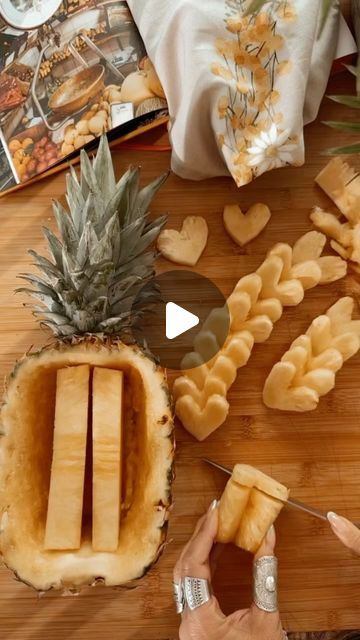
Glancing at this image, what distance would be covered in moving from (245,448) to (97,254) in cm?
46

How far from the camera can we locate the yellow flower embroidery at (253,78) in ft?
3.88

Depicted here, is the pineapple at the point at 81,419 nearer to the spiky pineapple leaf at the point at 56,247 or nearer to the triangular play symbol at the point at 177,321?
the spiky pineapple leaf at the point at 56,247

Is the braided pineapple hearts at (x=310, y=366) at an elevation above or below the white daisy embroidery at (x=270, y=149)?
below

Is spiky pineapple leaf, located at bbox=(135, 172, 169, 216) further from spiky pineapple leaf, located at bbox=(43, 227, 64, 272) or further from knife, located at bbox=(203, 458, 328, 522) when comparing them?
knife, located at bbox=(203, 458, 328, 522)

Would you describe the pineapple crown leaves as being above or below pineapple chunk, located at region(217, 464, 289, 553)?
above

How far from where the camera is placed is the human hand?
1.06 metres

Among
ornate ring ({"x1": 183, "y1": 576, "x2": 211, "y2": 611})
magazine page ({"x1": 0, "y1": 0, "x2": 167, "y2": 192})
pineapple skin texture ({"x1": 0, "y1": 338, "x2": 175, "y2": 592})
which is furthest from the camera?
magazine page ({"x1": 0, "y1": 0, "x2": 167, "y2": 192})

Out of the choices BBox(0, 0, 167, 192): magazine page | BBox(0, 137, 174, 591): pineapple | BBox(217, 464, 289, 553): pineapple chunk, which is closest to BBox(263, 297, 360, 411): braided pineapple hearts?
BBox(217, 464, 289, 553): pineapple chunk

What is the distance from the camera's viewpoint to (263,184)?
1.33 meters

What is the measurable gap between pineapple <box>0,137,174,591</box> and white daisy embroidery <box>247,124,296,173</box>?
227 millimetres

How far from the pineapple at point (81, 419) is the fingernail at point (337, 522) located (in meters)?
0.31

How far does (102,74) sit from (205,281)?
1.43ft
